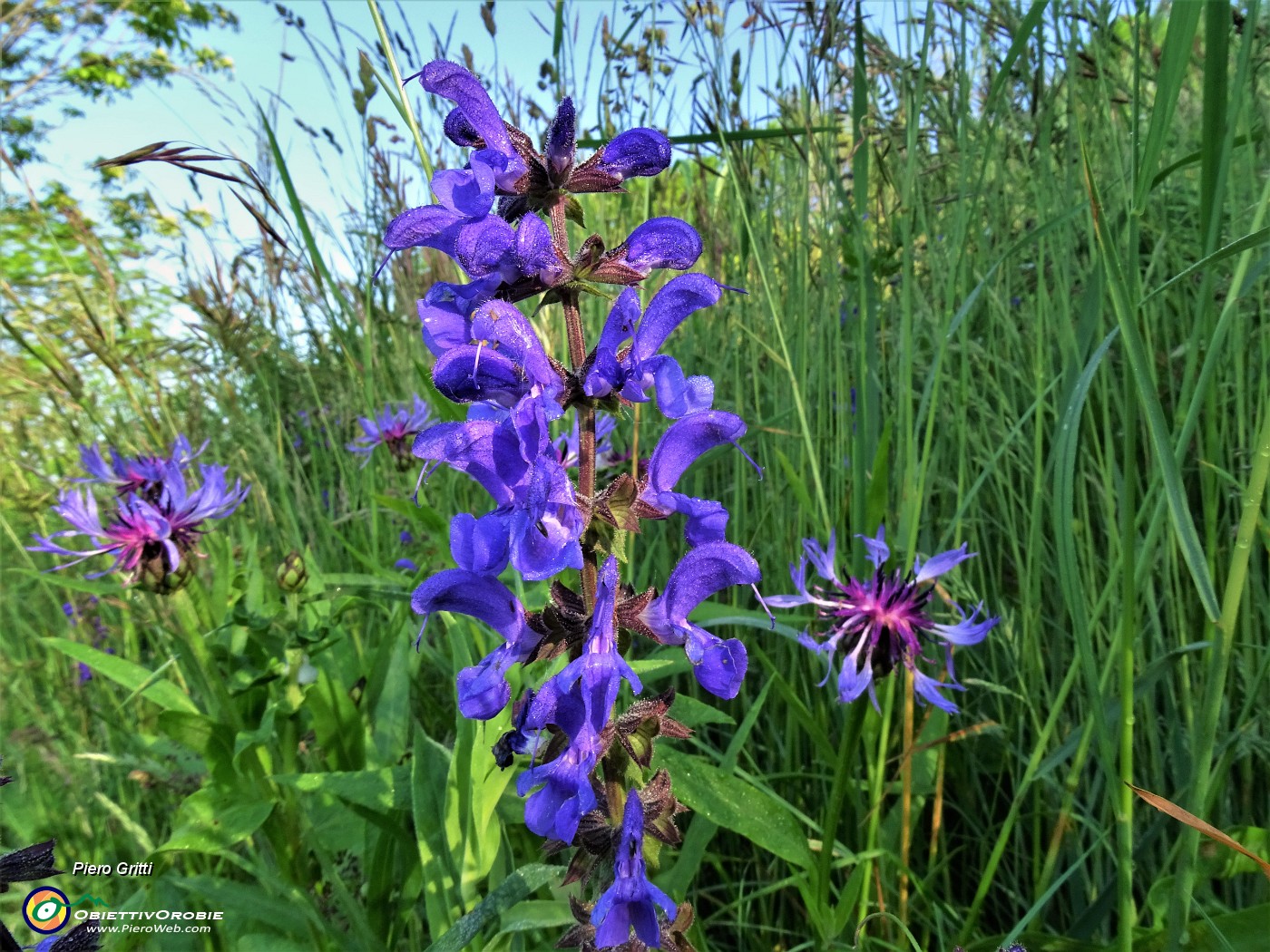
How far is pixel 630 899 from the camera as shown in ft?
2.79

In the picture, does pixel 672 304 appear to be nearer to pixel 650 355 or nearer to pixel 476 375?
pixel 650 355

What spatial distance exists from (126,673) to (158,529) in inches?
12.6

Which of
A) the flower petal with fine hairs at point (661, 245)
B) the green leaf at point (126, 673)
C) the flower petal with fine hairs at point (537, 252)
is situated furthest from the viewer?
the green leaf at point (126, 673)

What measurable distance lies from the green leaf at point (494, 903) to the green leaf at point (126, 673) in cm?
99

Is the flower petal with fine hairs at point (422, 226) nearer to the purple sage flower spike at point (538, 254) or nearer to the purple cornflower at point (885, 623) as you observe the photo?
the purple sage flower spike at point (538, 254)

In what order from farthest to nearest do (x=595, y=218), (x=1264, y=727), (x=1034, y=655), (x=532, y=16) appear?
(x=532, y=16) → (x=595, y=218) → (x=1034, y=655) → (x=1264, y=727)

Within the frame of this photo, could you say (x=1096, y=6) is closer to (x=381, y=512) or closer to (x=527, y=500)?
(x=527, y=500)

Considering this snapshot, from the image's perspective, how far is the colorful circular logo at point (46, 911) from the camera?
135cm

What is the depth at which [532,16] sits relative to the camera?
2334 mm

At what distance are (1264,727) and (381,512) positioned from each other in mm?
2669

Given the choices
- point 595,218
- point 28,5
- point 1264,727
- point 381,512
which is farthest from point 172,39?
point 1264,727

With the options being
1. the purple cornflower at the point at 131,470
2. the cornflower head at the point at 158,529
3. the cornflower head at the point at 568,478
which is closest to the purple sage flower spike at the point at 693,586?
the cornflower head at the point at 568,478

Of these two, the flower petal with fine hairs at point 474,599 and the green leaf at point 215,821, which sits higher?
the flower petal with fine hairs at point 474,599

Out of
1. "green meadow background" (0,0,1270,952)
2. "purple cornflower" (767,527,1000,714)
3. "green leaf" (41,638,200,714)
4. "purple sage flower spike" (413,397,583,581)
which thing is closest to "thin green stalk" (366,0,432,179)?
"green meadow background" (0,0,1270,952)
